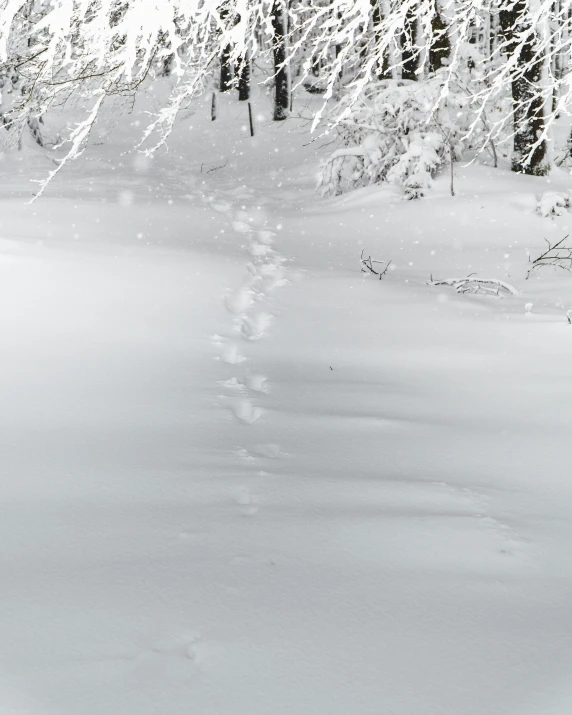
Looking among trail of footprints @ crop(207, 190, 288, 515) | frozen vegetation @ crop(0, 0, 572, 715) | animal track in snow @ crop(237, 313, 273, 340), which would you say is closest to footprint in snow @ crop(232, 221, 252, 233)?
trail of footprints @ crop(207, 190, 288, 515)

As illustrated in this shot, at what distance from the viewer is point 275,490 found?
2326mm

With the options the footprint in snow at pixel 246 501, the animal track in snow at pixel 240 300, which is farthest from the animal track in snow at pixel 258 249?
the footprint in snow at pixel 246 501

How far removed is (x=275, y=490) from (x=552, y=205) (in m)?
7.01

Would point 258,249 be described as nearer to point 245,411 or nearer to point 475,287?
point 475,287

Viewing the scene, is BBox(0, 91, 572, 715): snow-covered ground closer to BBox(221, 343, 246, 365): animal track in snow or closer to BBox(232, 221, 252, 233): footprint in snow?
BBox(221, 343, 246, 365): animal track in snow

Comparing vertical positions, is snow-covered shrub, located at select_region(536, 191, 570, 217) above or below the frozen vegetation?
above

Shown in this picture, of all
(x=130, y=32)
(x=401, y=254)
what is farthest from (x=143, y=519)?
(x=401, y=254)

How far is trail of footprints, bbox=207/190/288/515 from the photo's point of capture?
2.73m

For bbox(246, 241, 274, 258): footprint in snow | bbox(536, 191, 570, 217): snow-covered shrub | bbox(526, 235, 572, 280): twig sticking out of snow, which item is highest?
bbox(536, 191, 570, 217): snow-covered shrub

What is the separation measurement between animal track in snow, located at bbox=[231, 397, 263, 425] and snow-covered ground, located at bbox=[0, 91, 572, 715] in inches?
0.9

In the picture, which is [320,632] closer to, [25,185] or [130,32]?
[130,32]

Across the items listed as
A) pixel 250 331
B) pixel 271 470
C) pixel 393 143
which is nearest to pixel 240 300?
pixel 250 331

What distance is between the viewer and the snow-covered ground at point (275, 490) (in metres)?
1.40

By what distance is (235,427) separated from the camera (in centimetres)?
296
